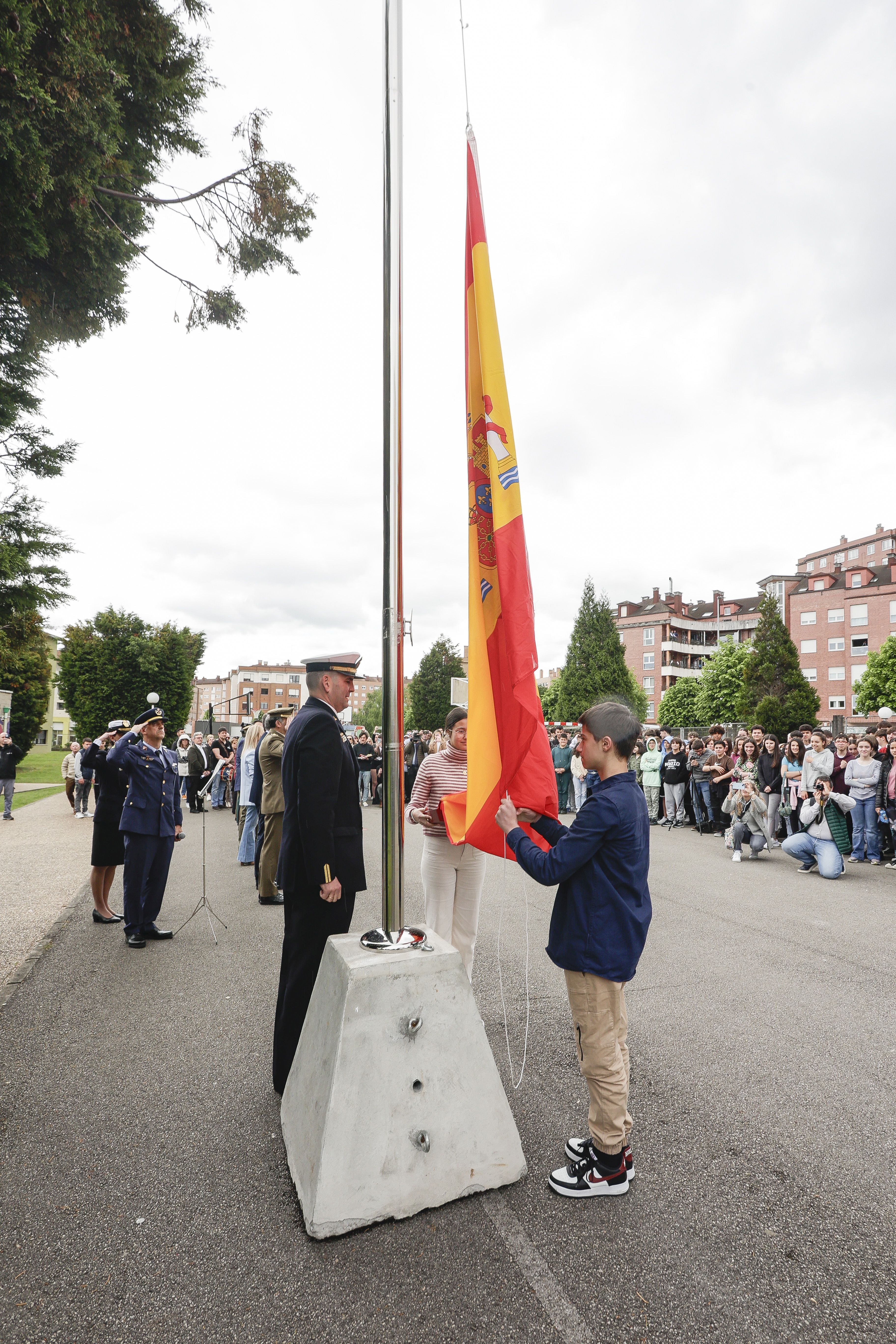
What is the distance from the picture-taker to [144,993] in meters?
5.23

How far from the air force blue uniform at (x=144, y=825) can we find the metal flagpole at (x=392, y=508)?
4105mm

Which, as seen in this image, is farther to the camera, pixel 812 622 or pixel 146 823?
pixel 812 622

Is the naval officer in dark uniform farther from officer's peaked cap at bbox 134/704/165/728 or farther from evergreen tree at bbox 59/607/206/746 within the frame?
evergreen tree at bbox 59/607/206/746

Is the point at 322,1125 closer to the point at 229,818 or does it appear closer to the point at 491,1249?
the point at 491,1249

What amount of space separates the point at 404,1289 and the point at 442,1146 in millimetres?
463

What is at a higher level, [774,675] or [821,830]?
[774,675]

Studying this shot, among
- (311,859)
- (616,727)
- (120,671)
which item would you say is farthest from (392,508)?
(120,671)

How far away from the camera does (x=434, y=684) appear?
246 ft

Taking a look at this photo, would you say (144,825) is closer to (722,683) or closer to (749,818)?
(749,818)

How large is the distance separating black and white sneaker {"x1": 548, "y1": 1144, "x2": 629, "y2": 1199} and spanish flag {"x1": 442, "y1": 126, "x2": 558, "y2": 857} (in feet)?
4.13

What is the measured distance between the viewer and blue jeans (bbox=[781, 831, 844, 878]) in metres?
9.70

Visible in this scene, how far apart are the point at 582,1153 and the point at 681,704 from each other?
75.2 meters

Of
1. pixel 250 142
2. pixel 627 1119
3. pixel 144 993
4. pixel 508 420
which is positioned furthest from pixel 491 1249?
pixel 250 142

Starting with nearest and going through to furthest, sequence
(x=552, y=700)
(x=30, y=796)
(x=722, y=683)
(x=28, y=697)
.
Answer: (x=30, y=796), (x=28, y=697), (x=722, y=683), (x=552, y=700)
